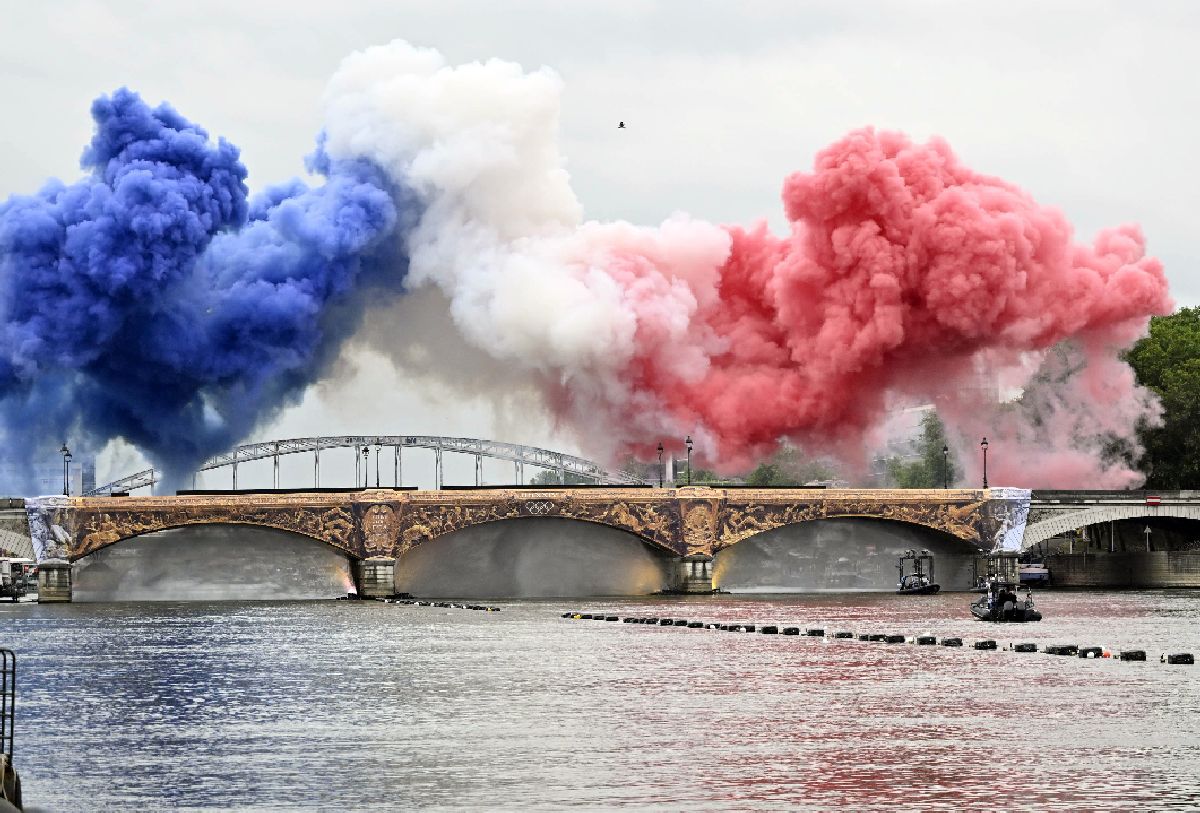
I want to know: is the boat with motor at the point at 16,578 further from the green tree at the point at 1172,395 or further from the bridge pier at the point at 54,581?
the green tree at the point at 1172,395

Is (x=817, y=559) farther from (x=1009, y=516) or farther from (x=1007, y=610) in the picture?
(x=1007, y=610)

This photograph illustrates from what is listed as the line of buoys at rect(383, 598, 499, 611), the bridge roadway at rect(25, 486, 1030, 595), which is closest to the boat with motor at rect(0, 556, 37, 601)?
the bridge roadway at rect(25, 486, 1030, 595)

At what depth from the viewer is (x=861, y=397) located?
13475 cm

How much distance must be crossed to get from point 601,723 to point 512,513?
8845 cm

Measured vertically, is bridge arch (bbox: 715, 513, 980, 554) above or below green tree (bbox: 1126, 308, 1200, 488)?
below

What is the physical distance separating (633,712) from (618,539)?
341 feet

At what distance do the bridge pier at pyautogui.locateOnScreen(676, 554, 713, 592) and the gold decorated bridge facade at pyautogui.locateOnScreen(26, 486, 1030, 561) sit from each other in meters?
0.54

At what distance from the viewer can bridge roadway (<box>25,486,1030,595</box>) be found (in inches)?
5271

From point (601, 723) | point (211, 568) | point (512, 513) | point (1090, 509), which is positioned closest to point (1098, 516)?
point (1090, 509)

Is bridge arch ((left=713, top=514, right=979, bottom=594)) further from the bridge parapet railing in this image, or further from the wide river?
the wide river

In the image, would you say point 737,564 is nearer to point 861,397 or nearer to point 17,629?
point 861,397

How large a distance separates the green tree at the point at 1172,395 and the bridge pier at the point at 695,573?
33.6 m

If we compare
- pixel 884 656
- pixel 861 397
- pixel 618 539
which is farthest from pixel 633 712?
pixel 618 539

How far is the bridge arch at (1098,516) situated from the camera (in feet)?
468
